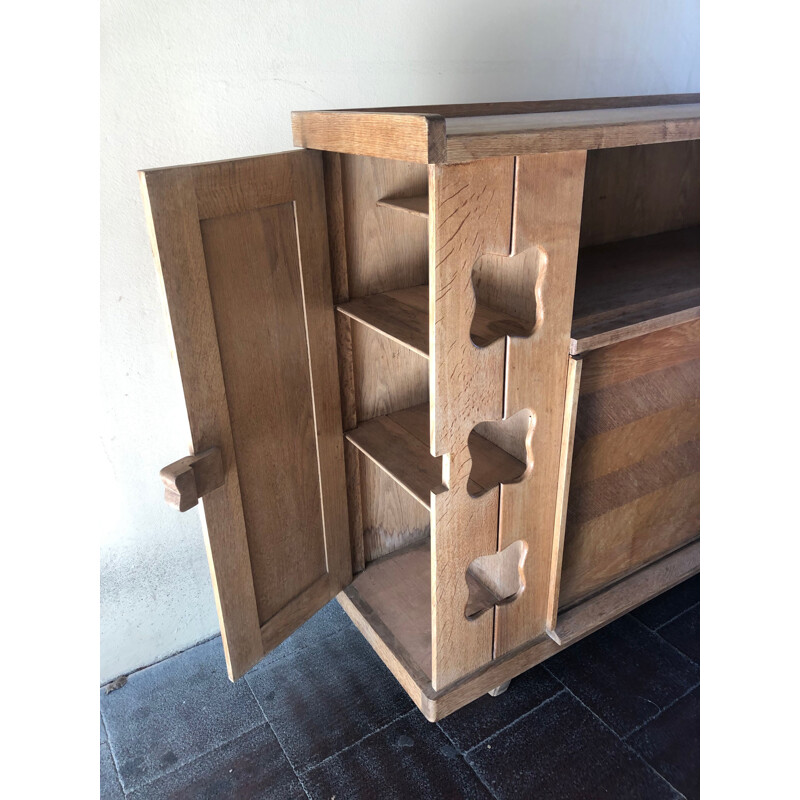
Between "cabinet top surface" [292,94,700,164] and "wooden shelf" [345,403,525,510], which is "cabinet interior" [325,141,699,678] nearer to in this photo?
"wooden shelf" [345,403,525,510]

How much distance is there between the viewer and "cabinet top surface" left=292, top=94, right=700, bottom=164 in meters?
0.98

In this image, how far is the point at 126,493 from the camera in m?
1.68

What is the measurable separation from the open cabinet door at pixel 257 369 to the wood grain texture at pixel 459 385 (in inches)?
15.4

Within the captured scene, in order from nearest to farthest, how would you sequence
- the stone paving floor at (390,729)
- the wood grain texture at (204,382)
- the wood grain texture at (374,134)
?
the wood grain texture at (374,134)
the wood grain texture at (204,382)
the stone paving floor at (390,729)

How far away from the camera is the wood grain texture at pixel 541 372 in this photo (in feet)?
3.74

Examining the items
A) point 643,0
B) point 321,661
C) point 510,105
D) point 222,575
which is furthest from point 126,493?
point 643,0

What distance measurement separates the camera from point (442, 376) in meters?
1.16

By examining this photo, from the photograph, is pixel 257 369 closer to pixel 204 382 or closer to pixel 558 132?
pixel 204 382

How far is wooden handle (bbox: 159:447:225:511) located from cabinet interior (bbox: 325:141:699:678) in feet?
1.35

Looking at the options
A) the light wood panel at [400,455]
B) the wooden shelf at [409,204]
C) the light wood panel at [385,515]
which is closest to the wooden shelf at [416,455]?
the light wood panel at [400,455]

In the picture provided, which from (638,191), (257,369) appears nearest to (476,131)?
(257,369)

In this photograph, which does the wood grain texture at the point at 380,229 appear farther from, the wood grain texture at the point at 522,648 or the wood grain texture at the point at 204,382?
the wood grain texture at the point at 522,648

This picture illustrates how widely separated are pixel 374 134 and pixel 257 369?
1.71 ft

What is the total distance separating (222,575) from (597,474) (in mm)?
882
